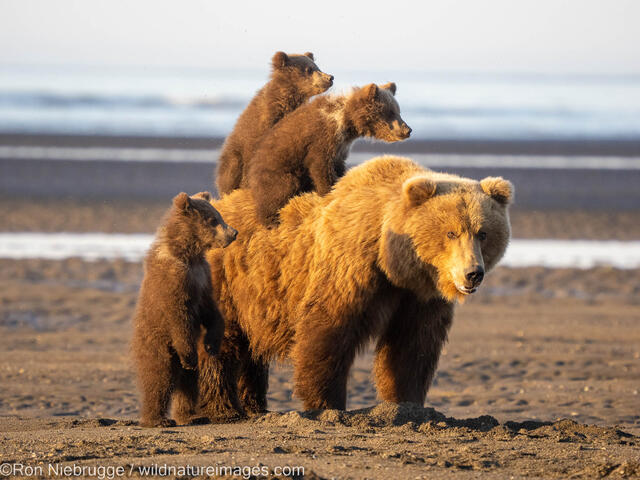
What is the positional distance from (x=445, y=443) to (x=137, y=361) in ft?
6.53

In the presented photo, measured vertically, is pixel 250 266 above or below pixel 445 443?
above

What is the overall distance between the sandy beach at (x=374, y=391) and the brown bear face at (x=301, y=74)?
86.2 inches

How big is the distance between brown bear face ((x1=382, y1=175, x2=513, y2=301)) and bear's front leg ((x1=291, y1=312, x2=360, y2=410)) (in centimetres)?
52

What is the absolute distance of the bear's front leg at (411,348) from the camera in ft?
21.4

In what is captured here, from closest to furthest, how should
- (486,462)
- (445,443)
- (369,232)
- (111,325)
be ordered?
(486,462) < (445,443) < (369,232) < (111,325)

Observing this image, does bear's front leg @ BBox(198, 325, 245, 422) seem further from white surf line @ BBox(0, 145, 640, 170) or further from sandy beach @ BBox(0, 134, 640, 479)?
white surf line @ BBox(0, 145, 640, 170)

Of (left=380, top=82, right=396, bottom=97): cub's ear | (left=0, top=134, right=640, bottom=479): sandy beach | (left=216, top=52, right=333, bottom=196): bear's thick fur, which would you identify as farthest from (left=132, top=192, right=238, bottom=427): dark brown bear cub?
(left=380, top=82, right=396, bottom=97): cub's ear

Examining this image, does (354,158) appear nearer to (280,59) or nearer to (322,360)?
(280,59)

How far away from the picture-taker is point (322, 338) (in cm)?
634

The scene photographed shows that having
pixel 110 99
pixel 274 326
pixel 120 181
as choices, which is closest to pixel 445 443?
pixel 274 326

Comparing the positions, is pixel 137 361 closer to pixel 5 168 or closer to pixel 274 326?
pixel 274 326

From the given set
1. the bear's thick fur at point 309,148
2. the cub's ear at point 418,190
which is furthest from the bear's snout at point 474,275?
the bear's thick fur at point 309,148

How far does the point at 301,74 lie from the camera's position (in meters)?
8.08

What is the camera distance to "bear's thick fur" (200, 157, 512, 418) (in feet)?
19.9
